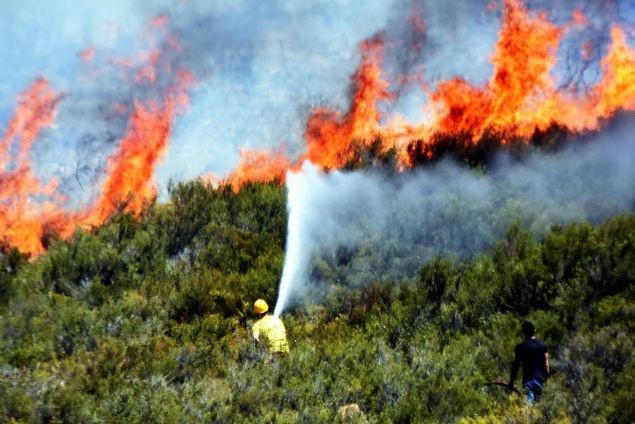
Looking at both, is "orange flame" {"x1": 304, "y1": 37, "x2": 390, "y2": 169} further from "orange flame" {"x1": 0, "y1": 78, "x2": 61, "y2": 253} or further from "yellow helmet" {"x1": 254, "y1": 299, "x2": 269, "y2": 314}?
"yellow helmet" {"x1": 254, "y1": 299, "x2": 269, "y2": 314}

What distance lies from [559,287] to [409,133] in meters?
10.6

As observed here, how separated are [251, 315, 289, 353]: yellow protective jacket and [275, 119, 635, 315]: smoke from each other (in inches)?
112

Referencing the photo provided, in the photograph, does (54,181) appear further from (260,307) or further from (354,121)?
(260,307)

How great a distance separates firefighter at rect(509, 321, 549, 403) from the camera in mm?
8102

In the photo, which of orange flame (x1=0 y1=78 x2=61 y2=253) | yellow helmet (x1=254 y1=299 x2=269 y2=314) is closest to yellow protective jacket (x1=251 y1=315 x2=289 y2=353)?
yellow helmet (x1=254 y1=299 x2=269 y2=314)

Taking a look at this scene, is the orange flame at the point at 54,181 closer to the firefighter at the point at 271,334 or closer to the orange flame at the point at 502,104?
the orange flame at the point at 502,104

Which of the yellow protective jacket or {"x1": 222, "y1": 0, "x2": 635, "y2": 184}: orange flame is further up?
{"x1": 222, "y1": 0, "x2": 635, "y2": 184}: orange flame

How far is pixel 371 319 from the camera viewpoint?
1179 centimetres

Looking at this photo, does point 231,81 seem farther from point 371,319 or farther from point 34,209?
point 371,319

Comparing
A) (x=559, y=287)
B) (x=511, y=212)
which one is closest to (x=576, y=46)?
(x=511, y=212)

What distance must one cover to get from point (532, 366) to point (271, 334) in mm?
3495

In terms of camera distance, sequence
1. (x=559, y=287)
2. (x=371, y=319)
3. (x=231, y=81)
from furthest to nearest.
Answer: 1. (x=231, y=81)
2. (x=371, y=319)
3. (x=559, y=287)

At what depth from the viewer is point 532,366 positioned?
26.8 feet

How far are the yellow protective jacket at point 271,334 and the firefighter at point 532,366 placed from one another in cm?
313
